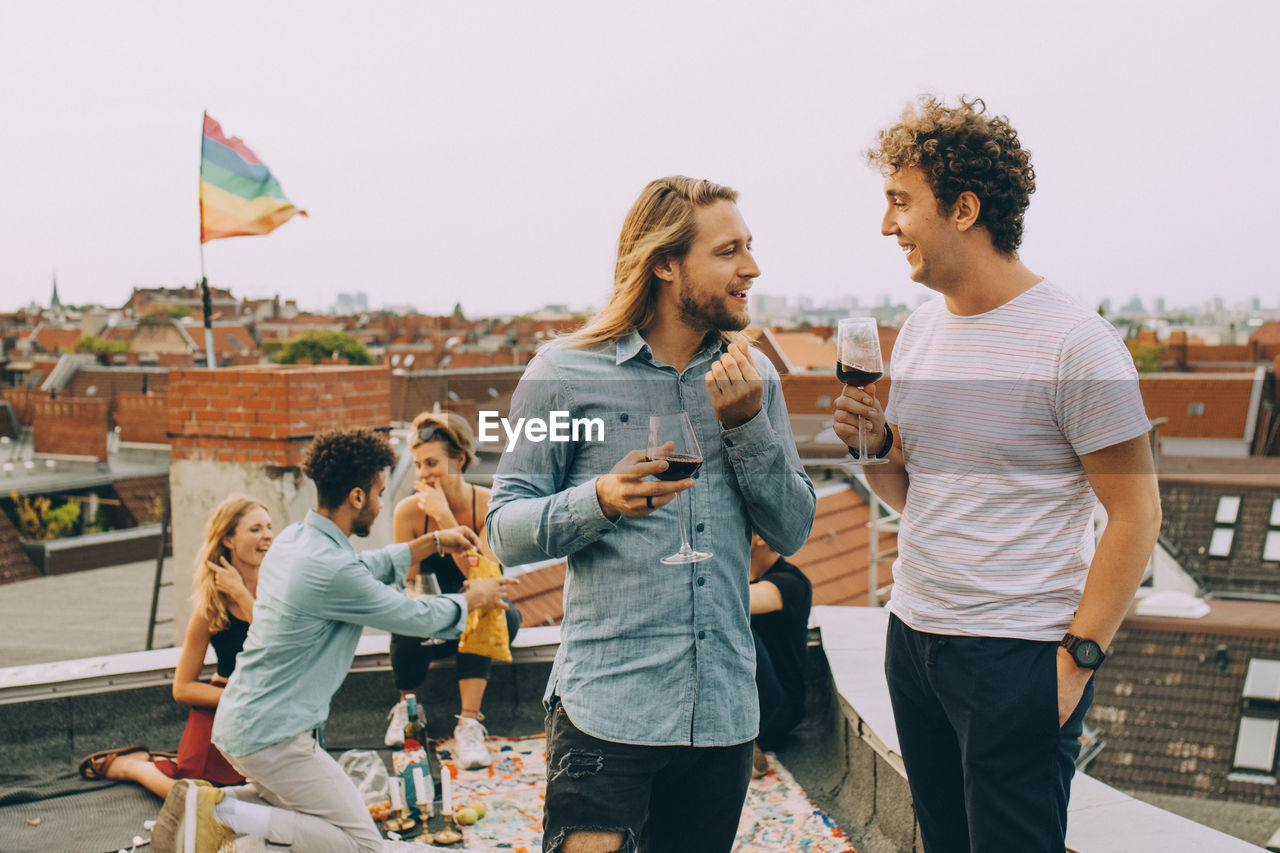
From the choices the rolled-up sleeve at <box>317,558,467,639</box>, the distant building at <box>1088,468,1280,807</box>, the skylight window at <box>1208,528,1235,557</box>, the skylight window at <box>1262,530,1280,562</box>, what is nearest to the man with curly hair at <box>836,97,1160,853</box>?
the rolled-up sleeve at <box>317,558,467,639</box>

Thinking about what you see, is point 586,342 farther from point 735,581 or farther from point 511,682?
point 511,682

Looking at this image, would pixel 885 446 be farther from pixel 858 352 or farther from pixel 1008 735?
pixel 1008 735

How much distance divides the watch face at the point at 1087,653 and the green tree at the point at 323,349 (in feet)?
219

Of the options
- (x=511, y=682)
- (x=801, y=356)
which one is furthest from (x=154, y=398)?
(x=511, y=682)

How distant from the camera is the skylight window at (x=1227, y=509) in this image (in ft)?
78.6

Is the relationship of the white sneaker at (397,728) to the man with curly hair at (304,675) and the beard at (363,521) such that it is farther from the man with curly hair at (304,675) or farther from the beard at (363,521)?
the beard at (363,521)

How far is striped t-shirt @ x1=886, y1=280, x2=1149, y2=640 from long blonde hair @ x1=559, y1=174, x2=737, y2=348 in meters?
0.47

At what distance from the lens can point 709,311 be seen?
2.03 m

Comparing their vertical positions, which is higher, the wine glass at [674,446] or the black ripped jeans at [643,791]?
the wine glass at [674,446]

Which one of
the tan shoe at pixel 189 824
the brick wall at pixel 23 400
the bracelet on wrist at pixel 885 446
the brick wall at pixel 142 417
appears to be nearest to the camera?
the bracelet on wrist at pixel 885 446

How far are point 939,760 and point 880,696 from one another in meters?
1.75

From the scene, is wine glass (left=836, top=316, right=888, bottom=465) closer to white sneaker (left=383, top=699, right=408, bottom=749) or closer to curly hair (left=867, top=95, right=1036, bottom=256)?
A: curly hair (left=867, top=95, right=1036, bottom=256)

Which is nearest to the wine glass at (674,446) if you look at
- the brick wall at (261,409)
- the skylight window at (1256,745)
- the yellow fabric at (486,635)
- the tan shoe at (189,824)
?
the tan shoe at (189,824)

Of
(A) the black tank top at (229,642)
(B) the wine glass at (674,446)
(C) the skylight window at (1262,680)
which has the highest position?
(B) the wine glass at (674,446)
